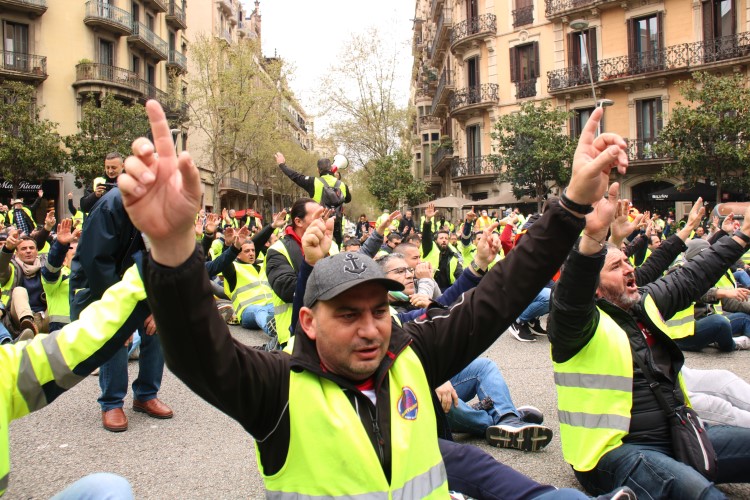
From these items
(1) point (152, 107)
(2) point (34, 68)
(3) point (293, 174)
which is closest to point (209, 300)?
(1) point (152, 107)

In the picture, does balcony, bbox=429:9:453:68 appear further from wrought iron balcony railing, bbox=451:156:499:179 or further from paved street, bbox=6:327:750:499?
paved street, bbox=6:327:750:499

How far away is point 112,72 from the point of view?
1277 inches

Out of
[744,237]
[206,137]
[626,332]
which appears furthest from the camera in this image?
[206,137]

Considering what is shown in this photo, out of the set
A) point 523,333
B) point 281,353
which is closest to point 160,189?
point 281,353

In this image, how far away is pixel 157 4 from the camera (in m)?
36.6

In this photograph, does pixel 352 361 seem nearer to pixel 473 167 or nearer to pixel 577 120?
pixel 577 120

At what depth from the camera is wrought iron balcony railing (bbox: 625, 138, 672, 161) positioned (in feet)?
87.3

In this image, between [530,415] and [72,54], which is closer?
[530,415]

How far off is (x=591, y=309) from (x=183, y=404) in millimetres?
4048

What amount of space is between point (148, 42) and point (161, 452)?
35.0m

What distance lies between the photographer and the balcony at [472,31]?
32250 mm

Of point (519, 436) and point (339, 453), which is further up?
point (339, 453)

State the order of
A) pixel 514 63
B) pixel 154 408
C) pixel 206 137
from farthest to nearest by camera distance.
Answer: pixel 206 137 → pixel 514 63 → pixel 154 408

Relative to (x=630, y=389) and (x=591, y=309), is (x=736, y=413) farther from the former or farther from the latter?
(x=591, y=309)
